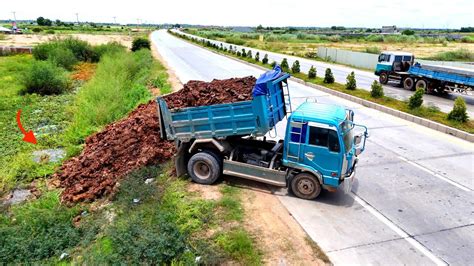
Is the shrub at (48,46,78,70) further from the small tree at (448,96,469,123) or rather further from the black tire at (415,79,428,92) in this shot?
the small tree at (448,96,469,123)

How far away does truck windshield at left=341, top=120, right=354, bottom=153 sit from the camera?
814 centimetres

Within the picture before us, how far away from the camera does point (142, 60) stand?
34.6m

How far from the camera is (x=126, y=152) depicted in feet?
37.2

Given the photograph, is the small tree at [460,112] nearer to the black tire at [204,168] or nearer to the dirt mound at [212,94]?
the dirt mound at [212,94]

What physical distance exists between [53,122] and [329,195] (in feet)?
47.5

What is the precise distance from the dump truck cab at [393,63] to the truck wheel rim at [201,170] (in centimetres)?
1900

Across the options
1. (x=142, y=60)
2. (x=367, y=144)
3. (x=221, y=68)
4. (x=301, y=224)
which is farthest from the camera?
(x=142, y=60)

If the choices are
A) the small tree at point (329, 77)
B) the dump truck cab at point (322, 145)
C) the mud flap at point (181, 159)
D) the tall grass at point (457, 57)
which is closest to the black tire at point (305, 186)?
the dump truck cab at point (322, 145)

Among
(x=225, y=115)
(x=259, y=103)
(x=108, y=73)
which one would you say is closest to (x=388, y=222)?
(x=259, y=103)

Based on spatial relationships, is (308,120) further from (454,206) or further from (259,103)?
(454,206)

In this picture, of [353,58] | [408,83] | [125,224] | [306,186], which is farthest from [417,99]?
[353,58]

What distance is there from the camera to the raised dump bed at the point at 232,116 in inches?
332

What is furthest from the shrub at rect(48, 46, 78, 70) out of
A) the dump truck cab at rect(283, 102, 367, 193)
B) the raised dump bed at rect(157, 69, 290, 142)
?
the dump truck cab at rect(283, 102, 367, 193)

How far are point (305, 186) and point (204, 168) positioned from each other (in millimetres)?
2623
